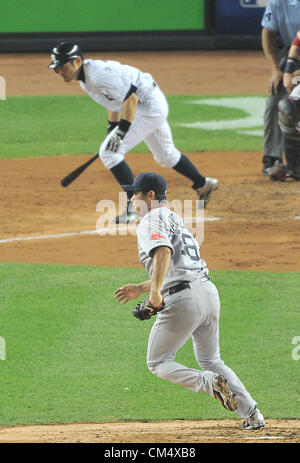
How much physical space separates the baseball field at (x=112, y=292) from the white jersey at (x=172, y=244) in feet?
2.89

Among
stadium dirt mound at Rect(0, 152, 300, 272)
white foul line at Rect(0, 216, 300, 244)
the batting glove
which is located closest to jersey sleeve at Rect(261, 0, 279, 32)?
stadium dirt mound at Rect(0, 152, 300, 272)

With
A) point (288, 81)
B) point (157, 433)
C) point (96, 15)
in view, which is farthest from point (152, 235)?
point (96, 15)

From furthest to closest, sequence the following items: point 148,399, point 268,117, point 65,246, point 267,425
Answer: point 268,117 → point 65,246 → point 148,399 → point 267,425

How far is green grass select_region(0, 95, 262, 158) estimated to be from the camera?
1477 centimetres

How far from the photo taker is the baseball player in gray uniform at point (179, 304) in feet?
18.7

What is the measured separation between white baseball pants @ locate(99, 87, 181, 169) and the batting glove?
55 mm

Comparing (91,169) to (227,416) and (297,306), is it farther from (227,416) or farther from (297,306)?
(227,416)

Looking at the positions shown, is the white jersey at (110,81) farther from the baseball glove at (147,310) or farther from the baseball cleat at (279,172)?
the baseball glove at (147,310)

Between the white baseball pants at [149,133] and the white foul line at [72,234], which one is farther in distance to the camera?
the white baseball pants at [149,133]

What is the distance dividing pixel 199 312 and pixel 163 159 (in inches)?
211

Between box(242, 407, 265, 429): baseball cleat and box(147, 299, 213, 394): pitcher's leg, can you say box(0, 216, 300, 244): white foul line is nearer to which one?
box(147, 299, 213, 394): pitcher's leg

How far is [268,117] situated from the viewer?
1252 centimetres

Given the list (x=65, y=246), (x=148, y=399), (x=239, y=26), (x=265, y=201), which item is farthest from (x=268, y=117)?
(x=239, y=26)

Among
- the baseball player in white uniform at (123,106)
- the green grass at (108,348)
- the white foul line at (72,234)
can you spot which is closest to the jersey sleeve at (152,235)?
the green grass at (108,348)
